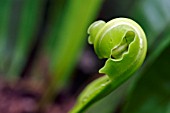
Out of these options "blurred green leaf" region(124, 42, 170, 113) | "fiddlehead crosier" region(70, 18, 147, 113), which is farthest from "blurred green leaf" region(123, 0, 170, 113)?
"fiddlehead crosier" region(70, 18, 147, 113)

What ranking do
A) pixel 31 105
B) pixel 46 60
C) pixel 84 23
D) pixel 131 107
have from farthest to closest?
1. pixel 46 60
2. pixel 31 105
3. pixel 84 23
4. pixel 131 107

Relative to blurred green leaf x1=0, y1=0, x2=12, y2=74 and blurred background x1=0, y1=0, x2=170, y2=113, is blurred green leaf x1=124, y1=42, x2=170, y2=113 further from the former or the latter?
blurred green leaf x1=0, y1=0, x2=12, y2=74

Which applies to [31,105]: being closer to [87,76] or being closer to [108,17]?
[87,76]

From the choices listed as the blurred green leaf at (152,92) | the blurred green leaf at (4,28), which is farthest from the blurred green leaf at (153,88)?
the blurred green leaf at (4,28)

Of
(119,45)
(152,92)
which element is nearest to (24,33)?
(152,92)

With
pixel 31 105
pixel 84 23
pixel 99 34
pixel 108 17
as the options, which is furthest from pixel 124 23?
pixel 108 17

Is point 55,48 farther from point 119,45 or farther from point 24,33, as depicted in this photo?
point 119,45
